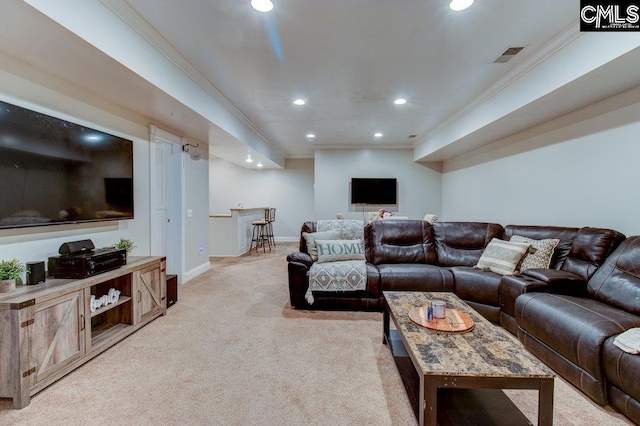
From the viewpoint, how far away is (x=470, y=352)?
63.2 inches

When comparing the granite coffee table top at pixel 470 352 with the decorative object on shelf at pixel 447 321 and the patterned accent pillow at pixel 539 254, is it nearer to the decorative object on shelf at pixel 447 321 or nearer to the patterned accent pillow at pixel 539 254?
the decorative object on shelf at pixel 447 321

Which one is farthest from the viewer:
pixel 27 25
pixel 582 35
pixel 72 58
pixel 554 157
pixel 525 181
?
pixel 525 181

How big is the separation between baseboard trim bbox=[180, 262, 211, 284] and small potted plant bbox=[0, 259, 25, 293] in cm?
272

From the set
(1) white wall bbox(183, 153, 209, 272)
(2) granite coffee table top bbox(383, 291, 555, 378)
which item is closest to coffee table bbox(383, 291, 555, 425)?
(2) granite coffee table top bbox(383, 291, 555, 378)

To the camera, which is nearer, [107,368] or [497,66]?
[107,368]

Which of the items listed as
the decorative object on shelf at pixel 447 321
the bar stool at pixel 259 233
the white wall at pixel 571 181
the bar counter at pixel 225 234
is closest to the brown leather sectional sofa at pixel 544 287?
the white wall at pixel 571 181

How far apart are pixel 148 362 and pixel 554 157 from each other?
16.2ft

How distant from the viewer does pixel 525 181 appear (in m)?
4.29

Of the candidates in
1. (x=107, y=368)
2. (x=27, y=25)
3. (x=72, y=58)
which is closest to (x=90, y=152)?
(x=72, y=58)

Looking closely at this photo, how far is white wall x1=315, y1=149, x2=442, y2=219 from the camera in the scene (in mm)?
7750

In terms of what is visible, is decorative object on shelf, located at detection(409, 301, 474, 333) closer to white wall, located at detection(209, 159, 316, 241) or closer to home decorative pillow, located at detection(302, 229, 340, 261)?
home decorative pillow, located at detection(302, 229, 340, 261)

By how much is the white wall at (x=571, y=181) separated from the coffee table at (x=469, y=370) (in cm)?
214

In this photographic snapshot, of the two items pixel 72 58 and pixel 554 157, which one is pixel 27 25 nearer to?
pixel 72 58

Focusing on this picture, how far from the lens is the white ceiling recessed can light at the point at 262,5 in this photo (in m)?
2.19
